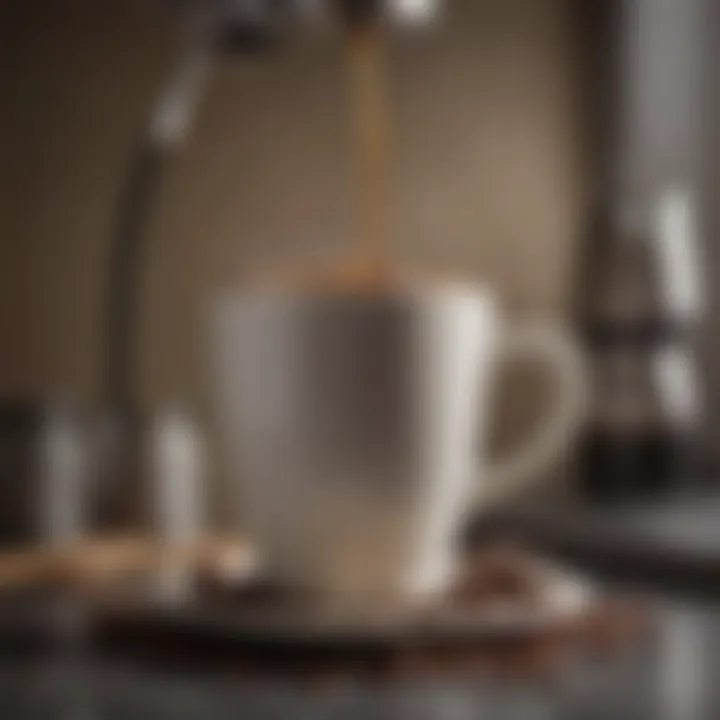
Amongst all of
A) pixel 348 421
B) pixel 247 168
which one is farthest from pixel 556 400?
pixel 247 168

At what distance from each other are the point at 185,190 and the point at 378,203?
0.52 feet

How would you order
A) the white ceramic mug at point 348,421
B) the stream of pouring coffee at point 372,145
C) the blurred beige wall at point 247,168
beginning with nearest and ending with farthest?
the white ceramic mug at point 348,421 → the blurred beige wall at point 247,168 → the stream of pouring coffee at point 372,145

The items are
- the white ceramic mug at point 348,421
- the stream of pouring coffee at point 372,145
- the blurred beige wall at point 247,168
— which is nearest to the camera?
the white ceramic mug at point 348,421

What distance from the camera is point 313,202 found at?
3.32 ft

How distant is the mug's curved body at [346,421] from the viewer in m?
0.49

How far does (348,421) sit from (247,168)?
514 mm

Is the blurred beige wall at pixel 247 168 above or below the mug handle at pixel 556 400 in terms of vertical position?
above

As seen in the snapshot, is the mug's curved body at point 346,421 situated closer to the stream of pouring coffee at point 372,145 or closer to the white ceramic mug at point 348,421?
the white ceramic mug at point 348,421

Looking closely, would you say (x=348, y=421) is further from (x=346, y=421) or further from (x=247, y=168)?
(x=247, y=168)

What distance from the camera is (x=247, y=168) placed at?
38.6 inches

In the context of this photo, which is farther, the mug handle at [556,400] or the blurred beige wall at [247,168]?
the blurred beige wall at [247,168]

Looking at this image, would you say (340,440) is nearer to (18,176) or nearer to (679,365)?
(18,176)

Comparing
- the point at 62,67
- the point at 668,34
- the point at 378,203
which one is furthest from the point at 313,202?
the point at 668,34

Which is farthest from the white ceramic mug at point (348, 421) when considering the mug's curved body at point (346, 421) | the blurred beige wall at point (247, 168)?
the blurred beige wall at point (247, 168)
